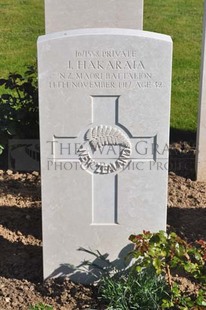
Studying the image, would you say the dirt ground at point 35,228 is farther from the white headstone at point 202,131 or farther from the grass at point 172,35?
the grass at point 172,35

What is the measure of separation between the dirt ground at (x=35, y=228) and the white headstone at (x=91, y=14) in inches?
52.7

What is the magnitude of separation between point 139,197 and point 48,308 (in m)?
0.89

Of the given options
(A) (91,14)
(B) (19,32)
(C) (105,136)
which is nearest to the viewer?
(C) (105,136)

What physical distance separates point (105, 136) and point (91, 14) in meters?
2.13

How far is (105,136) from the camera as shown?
396 centimetres

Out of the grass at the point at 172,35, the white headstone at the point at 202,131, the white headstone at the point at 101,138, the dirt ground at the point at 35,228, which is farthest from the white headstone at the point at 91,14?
the white headstone at the point at 101,138

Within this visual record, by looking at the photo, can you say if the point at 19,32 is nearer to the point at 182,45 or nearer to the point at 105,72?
the point at 182,45

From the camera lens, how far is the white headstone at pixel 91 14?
570 centimetres

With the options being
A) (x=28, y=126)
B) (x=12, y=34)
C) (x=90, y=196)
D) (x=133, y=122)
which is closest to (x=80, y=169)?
(x=90, y=196)

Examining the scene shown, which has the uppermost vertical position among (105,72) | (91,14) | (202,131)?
(91,14)

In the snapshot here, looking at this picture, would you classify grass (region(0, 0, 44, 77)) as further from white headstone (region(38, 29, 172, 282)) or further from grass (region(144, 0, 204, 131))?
white headstone (region(38, 29, 172, 282))

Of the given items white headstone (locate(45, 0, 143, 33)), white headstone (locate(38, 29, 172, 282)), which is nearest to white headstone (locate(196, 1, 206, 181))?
white headstone (locate(45, 0, 143, 33))

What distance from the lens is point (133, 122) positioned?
393cm

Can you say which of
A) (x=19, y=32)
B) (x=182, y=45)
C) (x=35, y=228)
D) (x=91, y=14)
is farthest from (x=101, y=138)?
(x=19, y=32)
